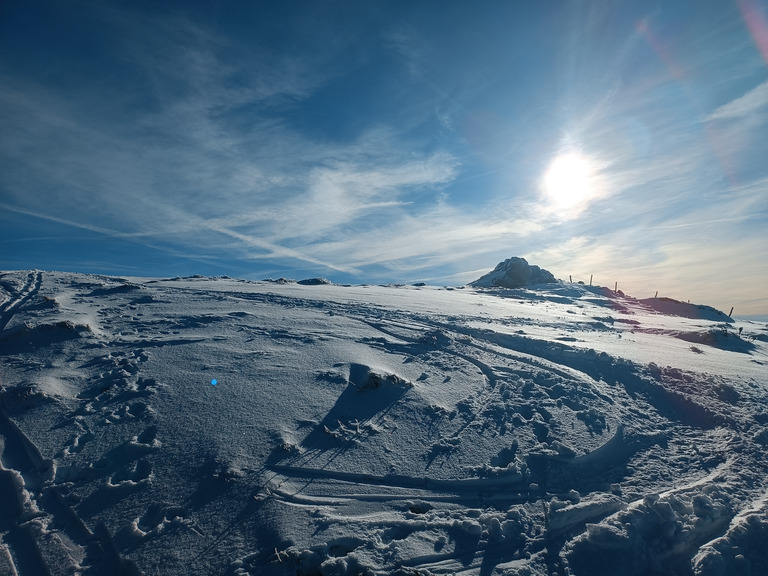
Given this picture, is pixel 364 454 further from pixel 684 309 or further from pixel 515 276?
pixel 515 276

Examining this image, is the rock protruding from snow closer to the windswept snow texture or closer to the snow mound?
the snow mound

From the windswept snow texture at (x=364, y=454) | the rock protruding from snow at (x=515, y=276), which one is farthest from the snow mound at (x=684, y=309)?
the windswept snow texture at (x=364, y=454)

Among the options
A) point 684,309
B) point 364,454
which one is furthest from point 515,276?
point 364,454

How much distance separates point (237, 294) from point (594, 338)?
11.8 m

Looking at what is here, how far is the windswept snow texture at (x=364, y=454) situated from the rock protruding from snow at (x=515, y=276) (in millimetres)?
27041

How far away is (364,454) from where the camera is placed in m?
5.62

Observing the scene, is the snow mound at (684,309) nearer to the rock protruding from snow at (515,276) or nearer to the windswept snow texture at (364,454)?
the rock protruding from snow at (515,276)

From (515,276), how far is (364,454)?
114 ft

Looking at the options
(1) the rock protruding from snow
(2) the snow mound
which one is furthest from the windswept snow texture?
(1) the rock protruding from snow

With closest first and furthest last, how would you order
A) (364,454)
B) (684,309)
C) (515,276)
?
(364,454)
(684,309)
(515,276)

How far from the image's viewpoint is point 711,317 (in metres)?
23.9

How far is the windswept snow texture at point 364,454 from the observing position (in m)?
4.26

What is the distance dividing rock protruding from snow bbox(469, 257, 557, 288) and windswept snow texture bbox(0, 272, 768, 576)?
88.7 feet

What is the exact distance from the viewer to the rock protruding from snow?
36750mm
